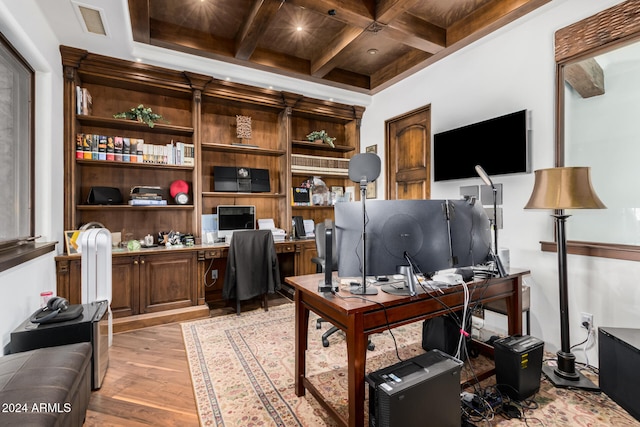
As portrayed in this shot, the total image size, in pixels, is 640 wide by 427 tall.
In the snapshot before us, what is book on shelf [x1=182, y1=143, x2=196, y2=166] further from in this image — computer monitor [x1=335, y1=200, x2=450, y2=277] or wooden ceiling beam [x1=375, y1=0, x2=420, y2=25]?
computer monitor [x1=335, y1=200, x2=450, y2=277]

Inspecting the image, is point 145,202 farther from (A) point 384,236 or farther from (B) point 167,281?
(A) point 384,236

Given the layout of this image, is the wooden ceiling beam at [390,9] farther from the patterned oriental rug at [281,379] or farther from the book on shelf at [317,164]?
the patterned oriental rug at [281,379]

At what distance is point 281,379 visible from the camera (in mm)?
2062

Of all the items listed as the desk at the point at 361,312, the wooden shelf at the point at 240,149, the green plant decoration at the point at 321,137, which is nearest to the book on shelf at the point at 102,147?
the wooden shelf at the point at 240,149

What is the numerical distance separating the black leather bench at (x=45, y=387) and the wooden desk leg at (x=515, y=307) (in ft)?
8.66

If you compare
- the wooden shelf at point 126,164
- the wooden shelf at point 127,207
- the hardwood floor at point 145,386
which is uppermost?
the wooden shelf at point 126,164

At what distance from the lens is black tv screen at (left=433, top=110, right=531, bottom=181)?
2.60 meters

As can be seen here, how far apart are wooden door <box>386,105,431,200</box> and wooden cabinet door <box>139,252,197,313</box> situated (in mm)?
2738

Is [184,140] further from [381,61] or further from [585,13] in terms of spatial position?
[585,13]

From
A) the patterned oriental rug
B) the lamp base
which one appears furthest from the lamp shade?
the patterned oriental rug

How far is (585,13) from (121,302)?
4.65 m

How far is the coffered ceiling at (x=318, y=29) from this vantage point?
2594 mm

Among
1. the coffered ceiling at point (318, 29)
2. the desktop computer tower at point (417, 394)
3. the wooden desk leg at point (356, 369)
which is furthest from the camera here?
the coffered ceiling at point (318, 29)

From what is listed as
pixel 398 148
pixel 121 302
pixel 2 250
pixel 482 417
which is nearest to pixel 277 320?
pixel 121 302
